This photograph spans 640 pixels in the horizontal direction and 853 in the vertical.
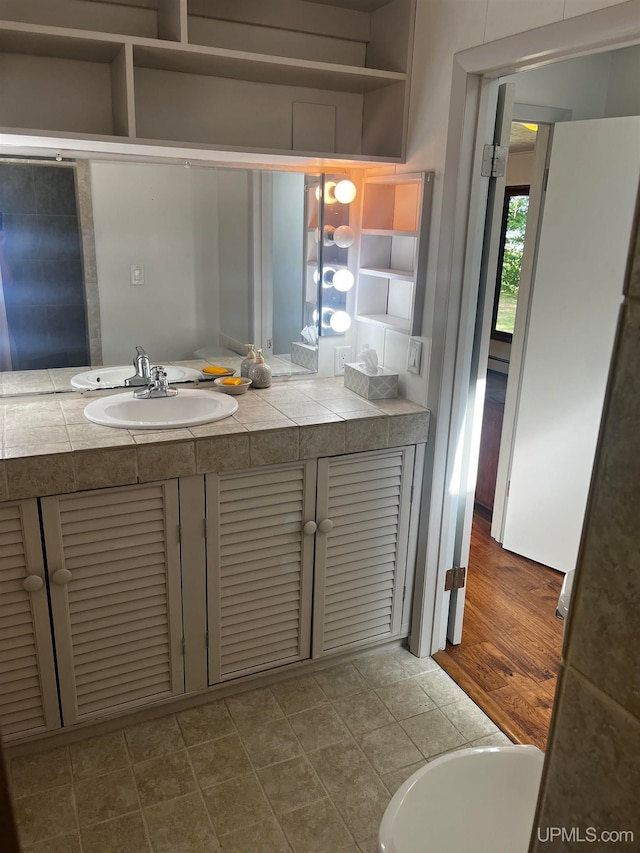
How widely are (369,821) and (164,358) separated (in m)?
1.66

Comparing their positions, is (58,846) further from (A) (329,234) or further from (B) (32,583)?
(A) (329,234)

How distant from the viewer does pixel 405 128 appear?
239cm

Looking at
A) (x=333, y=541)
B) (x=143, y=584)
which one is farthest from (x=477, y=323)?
(x=143, y=584)

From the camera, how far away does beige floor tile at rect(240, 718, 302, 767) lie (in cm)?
214

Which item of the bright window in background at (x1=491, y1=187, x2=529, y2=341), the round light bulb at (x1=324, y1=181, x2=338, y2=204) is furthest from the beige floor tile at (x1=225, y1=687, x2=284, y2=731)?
the bright window in background at (x1=491, y1=187, x2=529, y2=341)

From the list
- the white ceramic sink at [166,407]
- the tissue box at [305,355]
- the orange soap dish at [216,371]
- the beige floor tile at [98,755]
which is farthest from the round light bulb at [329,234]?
the beige floor tile at [98,755]

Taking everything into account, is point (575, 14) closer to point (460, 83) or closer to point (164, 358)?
point (460, 83)

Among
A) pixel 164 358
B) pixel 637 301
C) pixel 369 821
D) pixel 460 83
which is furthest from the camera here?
pixel 164 358

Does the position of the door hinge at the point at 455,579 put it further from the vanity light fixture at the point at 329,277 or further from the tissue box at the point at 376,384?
the vanity light fixture at the point at 329,277

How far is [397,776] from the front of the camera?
208 centimetres

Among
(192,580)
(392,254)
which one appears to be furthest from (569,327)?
(192,580)

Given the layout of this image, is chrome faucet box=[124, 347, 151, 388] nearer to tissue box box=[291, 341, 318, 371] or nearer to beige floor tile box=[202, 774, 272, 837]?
tissue box box=[291, 341, 318, 371]

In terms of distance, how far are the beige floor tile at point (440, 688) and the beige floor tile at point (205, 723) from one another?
708 millimetres

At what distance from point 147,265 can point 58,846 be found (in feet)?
5.89
